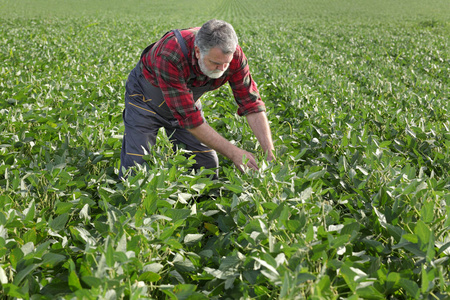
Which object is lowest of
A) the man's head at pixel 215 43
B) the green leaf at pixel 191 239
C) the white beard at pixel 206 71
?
the green leaf at pixel 191 239

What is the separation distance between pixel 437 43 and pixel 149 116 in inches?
455

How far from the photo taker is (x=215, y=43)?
2.42 metres

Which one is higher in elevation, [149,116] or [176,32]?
[176,32]

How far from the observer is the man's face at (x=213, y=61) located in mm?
2471

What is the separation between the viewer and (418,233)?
159cm

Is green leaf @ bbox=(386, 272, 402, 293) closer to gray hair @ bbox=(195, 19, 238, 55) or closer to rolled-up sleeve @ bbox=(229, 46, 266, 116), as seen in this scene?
gray hair @ bbox=(195, 19, 238, 55)

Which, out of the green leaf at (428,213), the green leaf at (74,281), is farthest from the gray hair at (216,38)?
the green leaf at (74,281)

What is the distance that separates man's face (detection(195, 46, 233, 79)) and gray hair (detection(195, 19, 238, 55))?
3 centimetres

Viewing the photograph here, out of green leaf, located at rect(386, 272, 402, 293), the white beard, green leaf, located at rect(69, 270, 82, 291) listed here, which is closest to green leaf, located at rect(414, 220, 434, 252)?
green leaf, located at rect(386, 272, 402, 293)

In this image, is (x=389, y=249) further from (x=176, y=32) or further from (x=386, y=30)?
(x=386, y=30)

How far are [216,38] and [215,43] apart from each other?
3 centimetres

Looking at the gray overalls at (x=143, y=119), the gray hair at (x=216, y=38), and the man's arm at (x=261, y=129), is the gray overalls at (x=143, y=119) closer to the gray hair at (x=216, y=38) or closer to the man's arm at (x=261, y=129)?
the man's arm at (x=261, y=129)

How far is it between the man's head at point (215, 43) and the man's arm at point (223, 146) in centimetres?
48

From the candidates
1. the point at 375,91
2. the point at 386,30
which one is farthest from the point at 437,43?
the point at 375,91
